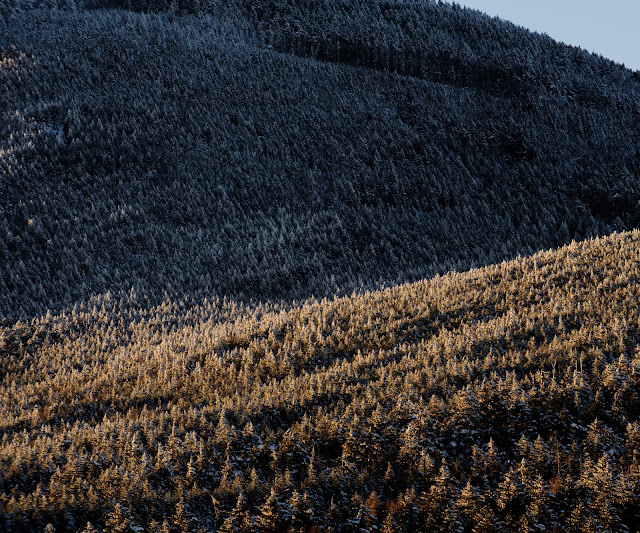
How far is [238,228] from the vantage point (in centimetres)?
3066

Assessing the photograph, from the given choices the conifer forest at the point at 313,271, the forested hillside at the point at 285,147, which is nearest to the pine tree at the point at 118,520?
the conifer forest at the point at 313,271

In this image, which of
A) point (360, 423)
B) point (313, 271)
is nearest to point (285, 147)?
point (313, 271)

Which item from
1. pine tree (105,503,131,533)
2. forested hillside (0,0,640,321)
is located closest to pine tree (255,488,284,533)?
pine tree (105,503,131,533)

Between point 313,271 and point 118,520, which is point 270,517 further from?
point 313,271

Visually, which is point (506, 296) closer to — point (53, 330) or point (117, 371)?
point (117, 371)

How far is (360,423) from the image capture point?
973 centimetres

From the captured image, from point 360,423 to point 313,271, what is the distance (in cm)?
1763

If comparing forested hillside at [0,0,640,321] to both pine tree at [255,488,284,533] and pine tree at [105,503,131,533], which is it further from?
pine tree at [255,488,284,533]

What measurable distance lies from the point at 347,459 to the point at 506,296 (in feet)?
28.9

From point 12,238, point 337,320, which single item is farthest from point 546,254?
point 12,238

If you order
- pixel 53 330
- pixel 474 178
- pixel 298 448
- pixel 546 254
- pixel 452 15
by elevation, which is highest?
pixel 452 15

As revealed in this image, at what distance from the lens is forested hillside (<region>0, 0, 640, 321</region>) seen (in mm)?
27578

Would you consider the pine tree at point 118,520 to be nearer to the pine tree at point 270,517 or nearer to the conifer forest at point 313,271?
the conifer forest at point 313,271

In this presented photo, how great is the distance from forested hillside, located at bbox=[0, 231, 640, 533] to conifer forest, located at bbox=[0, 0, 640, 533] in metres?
0.05
